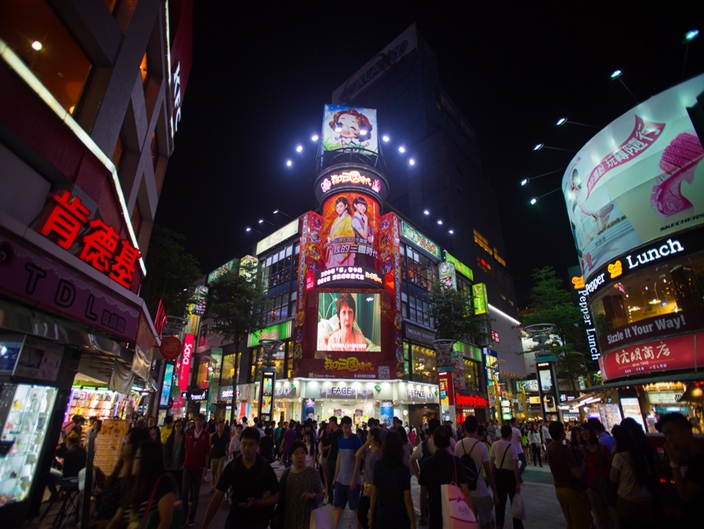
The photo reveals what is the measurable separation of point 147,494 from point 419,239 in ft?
116

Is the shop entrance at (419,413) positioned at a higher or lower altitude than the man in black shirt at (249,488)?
higher

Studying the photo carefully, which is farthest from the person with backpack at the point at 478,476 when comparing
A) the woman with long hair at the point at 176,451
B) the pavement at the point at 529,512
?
the woman with long hair at the point at 176,451

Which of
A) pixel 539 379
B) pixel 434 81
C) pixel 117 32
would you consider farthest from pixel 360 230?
pixel 434 81

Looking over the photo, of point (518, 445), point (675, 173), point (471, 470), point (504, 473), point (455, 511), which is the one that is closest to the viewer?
point (455, 511)

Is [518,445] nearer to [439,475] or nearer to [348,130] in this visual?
[439,475]

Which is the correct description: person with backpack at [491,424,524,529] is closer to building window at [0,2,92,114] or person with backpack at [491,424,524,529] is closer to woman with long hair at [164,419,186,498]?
woman with long hair at [164,419,186,498]

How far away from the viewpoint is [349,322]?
93.2 feet

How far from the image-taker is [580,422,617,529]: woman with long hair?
5.41 metres

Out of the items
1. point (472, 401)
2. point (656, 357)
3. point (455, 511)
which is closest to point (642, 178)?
point (656, 357)

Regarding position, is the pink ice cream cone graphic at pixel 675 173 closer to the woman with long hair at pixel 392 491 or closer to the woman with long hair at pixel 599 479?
the woman with long hair at pixel 599 479

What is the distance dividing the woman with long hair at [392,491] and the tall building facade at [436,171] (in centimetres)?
4363

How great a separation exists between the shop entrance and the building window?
29489 mm

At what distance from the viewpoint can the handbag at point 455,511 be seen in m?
3.55

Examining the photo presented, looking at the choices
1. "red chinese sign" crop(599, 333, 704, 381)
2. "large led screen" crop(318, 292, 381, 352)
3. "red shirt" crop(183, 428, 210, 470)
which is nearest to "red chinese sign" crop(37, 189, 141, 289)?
"red shirt" crop(183, 428, 210, 470)
